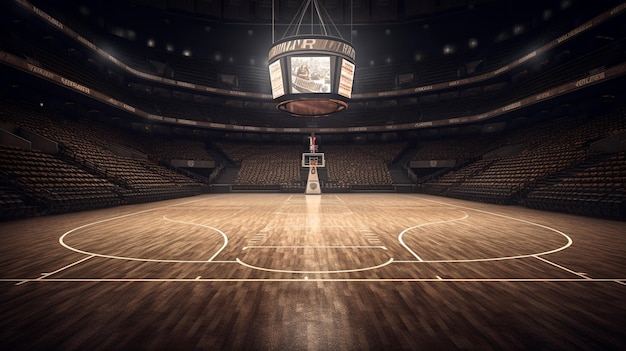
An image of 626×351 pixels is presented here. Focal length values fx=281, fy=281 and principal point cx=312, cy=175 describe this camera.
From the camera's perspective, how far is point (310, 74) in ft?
43.4

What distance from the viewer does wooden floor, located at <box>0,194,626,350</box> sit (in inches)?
106

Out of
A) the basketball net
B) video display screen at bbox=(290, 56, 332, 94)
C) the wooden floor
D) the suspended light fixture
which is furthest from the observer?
the basketball net

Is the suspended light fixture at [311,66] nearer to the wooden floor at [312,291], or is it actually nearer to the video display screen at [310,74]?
the video display screen at [310,74]

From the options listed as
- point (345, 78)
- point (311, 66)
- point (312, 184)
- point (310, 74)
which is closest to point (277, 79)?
point (310, 74)

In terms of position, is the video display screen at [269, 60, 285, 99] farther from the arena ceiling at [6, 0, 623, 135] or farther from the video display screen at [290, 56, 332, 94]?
the arena ceiling at [6, 0, 623, 135]

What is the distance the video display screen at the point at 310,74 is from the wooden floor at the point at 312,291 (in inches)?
326

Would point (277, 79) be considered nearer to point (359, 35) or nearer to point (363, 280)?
point (363, 280)

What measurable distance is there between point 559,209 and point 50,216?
1974cm

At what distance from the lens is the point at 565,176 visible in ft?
42.9

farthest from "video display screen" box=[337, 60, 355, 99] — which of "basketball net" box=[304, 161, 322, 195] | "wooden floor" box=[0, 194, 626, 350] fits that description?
"basketball net" box=[304, 161, 322, 195]

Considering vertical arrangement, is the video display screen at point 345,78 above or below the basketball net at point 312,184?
above

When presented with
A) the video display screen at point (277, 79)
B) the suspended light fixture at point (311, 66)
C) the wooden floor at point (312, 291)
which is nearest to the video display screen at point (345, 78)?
the suspended light fixture at point (311, 66)

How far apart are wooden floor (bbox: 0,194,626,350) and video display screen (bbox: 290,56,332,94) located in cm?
829

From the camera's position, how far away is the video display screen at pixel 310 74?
43.0ft
